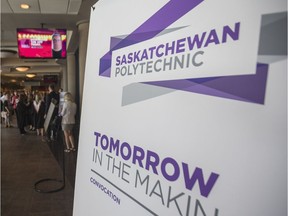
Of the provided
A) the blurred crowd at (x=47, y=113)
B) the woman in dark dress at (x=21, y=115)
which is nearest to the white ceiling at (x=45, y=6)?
the blurred crowd at (x=47, y=113)

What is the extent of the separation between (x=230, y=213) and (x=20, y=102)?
26.4ft

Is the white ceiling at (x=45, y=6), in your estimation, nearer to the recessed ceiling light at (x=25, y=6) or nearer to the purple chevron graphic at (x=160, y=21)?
the recessed ceiling light at (x=25, y=6)

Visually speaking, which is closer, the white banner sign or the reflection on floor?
the white banner sign

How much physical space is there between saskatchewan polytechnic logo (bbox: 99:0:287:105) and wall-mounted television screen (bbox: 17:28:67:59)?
13.9 feet

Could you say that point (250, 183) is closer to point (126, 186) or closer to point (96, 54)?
point (126, 186)

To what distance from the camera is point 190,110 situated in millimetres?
792

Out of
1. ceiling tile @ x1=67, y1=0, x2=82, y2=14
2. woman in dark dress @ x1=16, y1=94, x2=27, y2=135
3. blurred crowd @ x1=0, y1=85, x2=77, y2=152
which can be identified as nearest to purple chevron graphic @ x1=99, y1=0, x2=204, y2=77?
blurred crowd @ x1=0, y1=85, x2=77, y2=152

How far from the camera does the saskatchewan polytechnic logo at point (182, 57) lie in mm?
633

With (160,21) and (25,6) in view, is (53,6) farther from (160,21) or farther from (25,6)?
(160,21)

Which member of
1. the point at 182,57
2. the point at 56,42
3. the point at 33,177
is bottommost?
the point at 33,177

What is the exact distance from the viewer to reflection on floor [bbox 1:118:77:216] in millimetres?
2615

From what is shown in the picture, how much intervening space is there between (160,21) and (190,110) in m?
0.38

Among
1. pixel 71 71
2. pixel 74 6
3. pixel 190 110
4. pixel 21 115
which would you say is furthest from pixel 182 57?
pixel 71 71

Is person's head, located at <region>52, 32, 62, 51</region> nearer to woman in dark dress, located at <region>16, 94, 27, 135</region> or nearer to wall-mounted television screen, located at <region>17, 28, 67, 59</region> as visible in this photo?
wall-mounted television screen, located at <region>17, 28, 67, 59</region>
